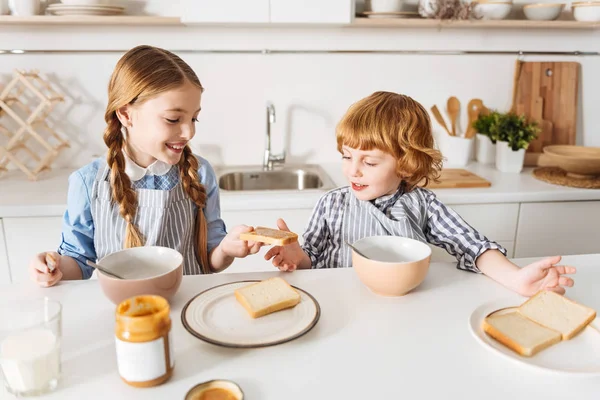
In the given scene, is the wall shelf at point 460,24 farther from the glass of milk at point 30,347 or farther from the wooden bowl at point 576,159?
the glass of milk at point 30,347

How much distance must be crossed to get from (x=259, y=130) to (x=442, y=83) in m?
0.89

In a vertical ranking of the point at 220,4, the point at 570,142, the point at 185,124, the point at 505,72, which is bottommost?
the point at 570,142

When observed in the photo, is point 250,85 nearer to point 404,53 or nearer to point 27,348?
point 404,53

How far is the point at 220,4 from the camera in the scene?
6.58ft

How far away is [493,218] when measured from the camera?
2.06 m

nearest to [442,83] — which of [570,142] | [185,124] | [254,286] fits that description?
[570,142]

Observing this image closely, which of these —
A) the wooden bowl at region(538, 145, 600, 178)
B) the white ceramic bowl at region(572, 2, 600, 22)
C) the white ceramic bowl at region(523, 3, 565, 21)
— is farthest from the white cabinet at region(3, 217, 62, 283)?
the white ceramic bowl at region(572, 2, 600, 22)

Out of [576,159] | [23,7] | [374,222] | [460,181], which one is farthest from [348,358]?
[23,7]

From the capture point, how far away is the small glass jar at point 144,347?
0.66m

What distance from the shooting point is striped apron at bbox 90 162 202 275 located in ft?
4.03

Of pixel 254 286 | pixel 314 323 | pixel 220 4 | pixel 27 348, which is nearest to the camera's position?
pixel 27 348

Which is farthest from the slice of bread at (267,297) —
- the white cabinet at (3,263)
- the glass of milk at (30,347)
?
the white cabinet at (3,263)

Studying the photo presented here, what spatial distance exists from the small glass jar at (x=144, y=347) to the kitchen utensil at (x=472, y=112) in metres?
2.06

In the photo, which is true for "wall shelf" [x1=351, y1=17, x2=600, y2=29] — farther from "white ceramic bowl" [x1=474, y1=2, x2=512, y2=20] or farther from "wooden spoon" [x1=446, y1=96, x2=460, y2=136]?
"wooden spoon" [x1=446, y1=96, x2=460, y2=136]
